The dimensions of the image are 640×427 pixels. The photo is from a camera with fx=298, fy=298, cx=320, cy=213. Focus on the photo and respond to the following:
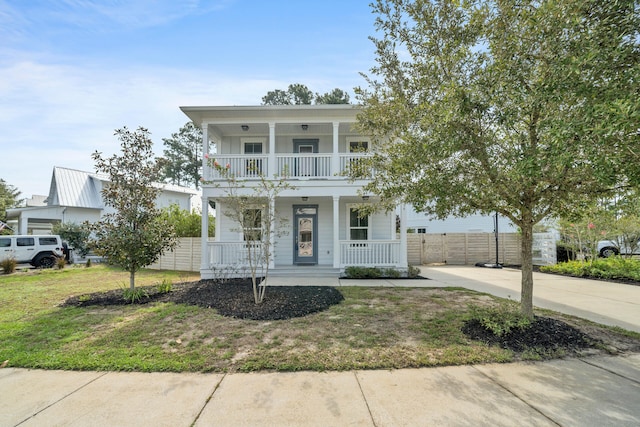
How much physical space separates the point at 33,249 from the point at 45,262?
803 mm

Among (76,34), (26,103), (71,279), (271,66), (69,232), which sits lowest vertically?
(71,279)

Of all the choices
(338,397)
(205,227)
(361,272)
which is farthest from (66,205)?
(338,397)

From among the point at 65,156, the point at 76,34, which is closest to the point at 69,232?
the point at 65,156

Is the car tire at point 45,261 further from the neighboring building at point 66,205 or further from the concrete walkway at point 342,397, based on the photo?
the concrete walkway at point 342,397

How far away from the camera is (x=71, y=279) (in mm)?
10688

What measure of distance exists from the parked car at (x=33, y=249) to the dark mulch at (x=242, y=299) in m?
10.2

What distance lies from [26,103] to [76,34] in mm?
4096

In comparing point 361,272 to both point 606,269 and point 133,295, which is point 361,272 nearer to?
point 133,295

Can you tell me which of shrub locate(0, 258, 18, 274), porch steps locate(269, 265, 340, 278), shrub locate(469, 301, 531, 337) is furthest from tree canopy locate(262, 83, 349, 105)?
shrub locate(469, 301, 531, 337)

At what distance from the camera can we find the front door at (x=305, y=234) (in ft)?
39.2

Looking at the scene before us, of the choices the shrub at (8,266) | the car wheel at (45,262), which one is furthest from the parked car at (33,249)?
the shrub at (8,266)

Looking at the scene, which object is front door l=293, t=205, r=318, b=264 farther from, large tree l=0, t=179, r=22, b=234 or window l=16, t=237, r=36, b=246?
large tree l=0, t=179, r=22, b=234

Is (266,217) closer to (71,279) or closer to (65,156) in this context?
(71,279)

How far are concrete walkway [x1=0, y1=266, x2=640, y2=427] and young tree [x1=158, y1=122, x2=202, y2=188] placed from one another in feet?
100
